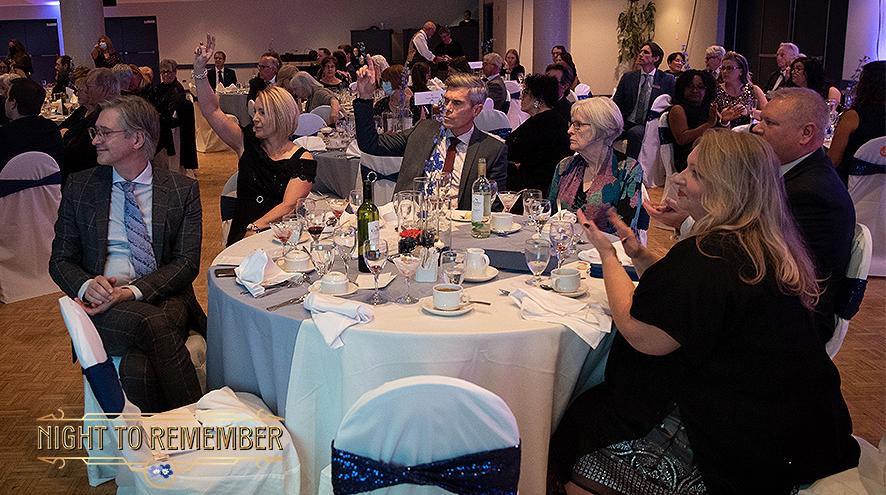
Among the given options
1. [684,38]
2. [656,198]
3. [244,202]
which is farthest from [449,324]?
[684,38]

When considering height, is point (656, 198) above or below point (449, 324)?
below

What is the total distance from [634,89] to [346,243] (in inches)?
282

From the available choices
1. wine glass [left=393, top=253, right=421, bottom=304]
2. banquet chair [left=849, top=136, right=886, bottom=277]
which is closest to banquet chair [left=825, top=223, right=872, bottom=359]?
wine glass [left=393, top=253, right=421, bottom=304]

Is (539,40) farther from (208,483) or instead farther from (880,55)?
(208,483)

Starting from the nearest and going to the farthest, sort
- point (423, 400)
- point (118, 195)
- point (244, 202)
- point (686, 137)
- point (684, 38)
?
1. point (423, 400)
2. point (118, 195)
3. point (244, 202)
4. point (686, 137)
5. point (684, 38)

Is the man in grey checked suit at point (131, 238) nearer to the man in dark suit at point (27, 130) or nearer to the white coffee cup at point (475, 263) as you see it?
the white coffee cup at point (475, 263)

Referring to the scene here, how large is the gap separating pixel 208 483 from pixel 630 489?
1.17 meters

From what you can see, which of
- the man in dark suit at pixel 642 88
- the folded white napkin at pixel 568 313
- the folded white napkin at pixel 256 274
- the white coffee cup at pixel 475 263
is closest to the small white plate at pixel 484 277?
the white coffee cup at pixel 475 263

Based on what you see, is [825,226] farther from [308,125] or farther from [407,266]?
[308,125]

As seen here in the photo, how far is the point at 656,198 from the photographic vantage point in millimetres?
8688

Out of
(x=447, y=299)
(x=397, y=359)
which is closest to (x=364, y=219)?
(x=447, y=299)

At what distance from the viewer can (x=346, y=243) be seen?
3045 millimetres

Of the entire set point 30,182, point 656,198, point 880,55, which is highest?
point 880,55

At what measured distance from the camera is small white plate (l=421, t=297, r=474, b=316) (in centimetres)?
254
